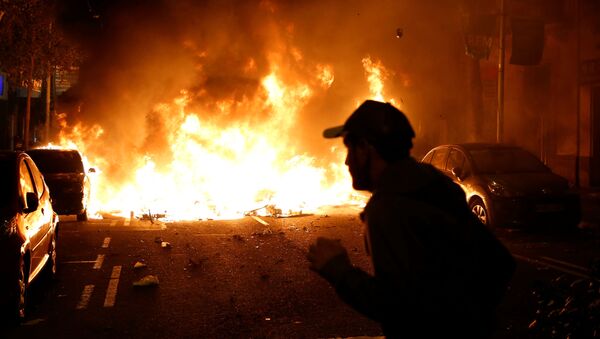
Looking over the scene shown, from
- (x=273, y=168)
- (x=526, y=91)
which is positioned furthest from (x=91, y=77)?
(x=526, y=91)

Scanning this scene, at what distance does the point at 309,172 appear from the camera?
19.2 m

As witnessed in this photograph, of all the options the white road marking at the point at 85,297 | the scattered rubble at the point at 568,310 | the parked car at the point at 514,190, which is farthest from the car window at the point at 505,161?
the scattered rubble at the point at 568,310

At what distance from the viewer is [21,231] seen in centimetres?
609

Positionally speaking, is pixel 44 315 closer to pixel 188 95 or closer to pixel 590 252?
pixel 590 252

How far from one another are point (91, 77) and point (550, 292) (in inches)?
942

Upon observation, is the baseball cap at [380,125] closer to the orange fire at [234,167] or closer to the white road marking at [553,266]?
the white road marking at [553,266]

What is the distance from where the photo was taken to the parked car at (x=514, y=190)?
1125 centimetres

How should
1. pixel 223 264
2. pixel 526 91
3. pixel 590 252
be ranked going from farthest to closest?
pixel 526 91 < pixel 590 252 < pixel 223 264

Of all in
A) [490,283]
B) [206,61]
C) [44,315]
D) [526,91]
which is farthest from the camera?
[526,91]

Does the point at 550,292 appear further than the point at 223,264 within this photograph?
No

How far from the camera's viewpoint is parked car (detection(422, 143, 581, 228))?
11.2 metres

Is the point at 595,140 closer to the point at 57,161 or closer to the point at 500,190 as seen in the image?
the point at 500,190

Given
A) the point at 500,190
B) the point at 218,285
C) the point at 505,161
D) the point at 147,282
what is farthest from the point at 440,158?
the point at 147,282

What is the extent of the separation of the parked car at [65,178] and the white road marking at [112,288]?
596cm
